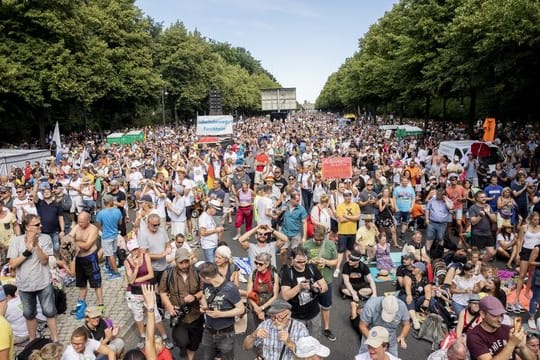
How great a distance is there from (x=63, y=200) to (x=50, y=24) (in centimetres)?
2027

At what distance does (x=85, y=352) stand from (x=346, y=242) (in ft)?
17.8

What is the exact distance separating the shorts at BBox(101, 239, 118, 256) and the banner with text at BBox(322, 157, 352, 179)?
565 centimetres

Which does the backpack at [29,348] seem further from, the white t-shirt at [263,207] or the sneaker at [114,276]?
the white t-shirt at [263,207]

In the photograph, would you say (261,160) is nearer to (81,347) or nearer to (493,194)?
(493,194)

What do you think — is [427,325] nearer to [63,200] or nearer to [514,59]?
[63,200]

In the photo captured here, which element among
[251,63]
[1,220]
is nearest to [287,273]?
[1,220]

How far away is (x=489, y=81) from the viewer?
19672mm

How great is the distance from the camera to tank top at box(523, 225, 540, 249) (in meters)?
6.89

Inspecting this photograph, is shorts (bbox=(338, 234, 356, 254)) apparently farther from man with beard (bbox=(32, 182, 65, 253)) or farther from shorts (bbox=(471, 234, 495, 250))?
man with beard (bbox=(32, 182, 65, 253))

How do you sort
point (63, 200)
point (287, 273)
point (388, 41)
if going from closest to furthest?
point (287, 273)
point (63, 200)
point (388, 41)

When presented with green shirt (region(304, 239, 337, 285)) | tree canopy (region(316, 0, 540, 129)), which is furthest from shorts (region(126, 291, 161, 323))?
tree canopy (region(316, 0, 540, 129))

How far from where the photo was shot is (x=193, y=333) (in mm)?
4984

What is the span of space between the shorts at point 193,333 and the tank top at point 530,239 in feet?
17.9

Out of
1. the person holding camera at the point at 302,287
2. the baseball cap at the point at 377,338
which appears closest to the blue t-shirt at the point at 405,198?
the person holding camera at the point at 302,287
